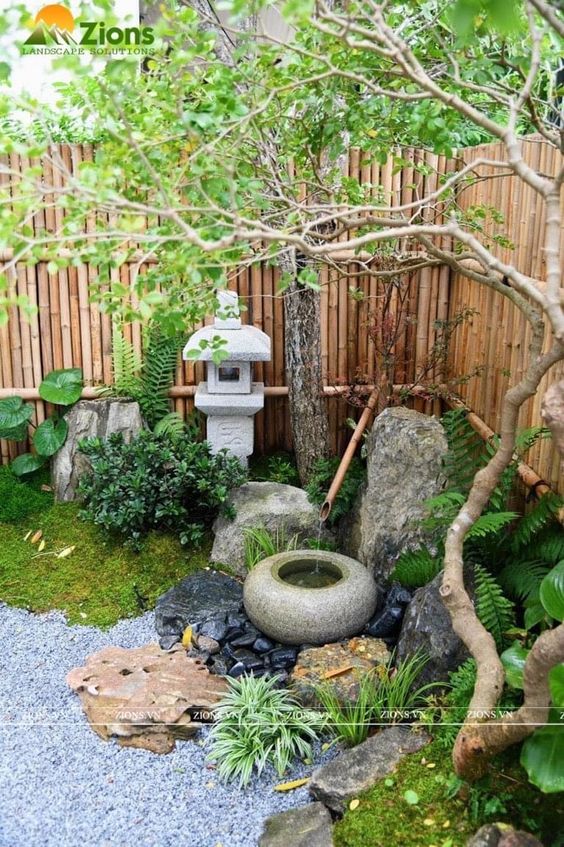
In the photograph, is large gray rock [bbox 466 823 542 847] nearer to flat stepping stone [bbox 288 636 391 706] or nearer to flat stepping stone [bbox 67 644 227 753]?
flat stepping stone [bbox 288 636 391 706]

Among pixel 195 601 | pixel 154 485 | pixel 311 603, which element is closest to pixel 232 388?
pixel 154 485

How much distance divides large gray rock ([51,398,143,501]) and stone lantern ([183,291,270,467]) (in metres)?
0.55

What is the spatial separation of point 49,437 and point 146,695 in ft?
8.16

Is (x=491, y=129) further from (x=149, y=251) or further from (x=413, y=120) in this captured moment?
(x=149, y=251)

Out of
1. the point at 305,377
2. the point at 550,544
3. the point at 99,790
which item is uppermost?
the point at 305,377

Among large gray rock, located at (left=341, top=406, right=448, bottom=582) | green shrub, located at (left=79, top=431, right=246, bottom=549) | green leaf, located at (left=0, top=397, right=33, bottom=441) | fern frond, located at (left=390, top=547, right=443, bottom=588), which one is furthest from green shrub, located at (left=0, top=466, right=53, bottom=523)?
fern frond, located at (left=390, top=547, right=443, bottom=588)

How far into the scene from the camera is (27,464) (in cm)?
577

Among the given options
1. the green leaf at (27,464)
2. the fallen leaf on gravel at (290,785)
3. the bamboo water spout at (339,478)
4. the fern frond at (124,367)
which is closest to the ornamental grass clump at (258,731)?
the fallen leaf on gravel at (290,785)

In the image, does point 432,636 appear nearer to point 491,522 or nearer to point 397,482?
point 491,522

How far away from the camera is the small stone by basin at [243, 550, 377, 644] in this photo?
12.7 ft

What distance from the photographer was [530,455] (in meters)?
4.26

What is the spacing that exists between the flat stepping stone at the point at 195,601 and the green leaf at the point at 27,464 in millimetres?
1676

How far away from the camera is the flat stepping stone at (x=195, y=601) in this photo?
4363 mm

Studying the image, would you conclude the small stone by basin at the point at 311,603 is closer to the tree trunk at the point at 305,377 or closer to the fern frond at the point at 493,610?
the fern frond at the point at 493,610
